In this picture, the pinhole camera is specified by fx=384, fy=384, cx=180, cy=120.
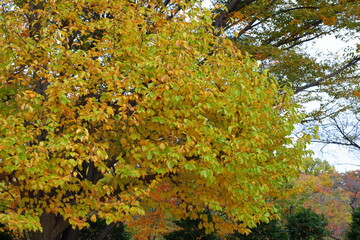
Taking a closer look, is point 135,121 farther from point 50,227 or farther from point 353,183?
point 353,183

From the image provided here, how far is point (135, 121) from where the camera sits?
736 cm

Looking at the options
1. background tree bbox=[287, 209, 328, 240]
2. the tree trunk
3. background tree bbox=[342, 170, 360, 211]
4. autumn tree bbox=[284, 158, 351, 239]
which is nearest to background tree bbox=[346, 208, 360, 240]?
background tree bbox=[287, 209, 328, 240]

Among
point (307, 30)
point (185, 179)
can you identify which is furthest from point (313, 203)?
point (185, 179)

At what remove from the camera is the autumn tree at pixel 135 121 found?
24.0 feet

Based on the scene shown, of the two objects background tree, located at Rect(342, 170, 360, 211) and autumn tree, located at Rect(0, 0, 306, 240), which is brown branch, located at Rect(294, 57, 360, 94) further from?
background tree, located at Rect(342, 170, 360, 211)

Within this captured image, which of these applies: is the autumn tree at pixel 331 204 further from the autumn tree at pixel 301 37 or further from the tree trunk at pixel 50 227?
the tree trunk at pixel 50 227

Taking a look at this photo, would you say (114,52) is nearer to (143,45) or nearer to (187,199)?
(143,45)

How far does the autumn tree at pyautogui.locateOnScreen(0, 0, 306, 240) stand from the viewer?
24.0 ft

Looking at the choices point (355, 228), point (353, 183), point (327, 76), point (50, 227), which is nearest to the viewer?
point (50, 227)

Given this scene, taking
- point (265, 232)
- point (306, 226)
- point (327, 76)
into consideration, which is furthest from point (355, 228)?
point (327, 76)

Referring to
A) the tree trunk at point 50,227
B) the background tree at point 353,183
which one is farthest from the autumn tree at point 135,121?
the background tree at point 353,183

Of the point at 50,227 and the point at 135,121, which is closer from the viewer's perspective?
the point at 135,121

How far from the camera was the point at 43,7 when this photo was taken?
10219 mm

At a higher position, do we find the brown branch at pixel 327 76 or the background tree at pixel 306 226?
the brown branch at pixel 327 76
